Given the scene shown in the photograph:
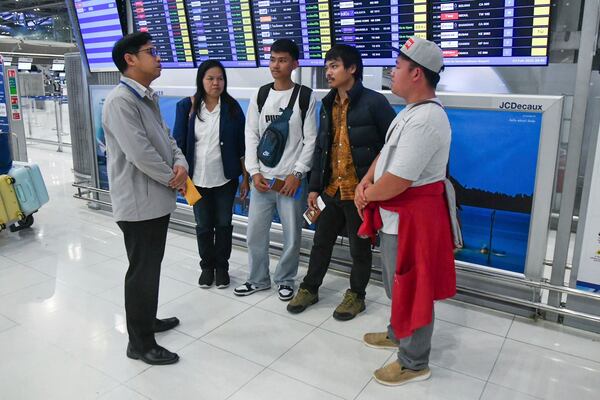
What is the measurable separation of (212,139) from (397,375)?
1877 millimetres

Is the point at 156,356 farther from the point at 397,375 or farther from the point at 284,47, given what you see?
the point at 284,47

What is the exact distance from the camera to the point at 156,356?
243 cm

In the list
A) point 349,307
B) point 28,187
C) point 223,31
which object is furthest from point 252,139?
point 28,187

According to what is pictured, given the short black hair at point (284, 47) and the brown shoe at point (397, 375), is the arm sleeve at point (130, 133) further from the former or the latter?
the brown shoe at point (397, 375)

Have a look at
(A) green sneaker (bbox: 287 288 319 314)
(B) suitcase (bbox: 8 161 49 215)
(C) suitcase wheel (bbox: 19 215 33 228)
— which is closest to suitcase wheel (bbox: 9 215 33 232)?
(C) suitcase wheel (bbox: 19 215 33 228)

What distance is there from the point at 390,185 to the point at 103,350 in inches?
70.5

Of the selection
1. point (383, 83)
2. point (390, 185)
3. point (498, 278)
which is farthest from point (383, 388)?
point (383, 83)

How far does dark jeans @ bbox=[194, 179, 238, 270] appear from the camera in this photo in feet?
10.7

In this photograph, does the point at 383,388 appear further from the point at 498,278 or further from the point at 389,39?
the point at 389,39

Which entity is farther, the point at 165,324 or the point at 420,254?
the point at 165,324

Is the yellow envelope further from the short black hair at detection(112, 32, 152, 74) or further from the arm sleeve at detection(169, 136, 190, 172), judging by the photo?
the short black hair at detection(112, 32, 152, 74)

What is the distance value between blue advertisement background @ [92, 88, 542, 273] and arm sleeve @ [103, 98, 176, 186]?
1990mm

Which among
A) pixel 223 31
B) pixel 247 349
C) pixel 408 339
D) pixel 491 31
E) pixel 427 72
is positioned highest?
pixel 223 31

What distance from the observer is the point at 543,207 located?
9.43 feet
